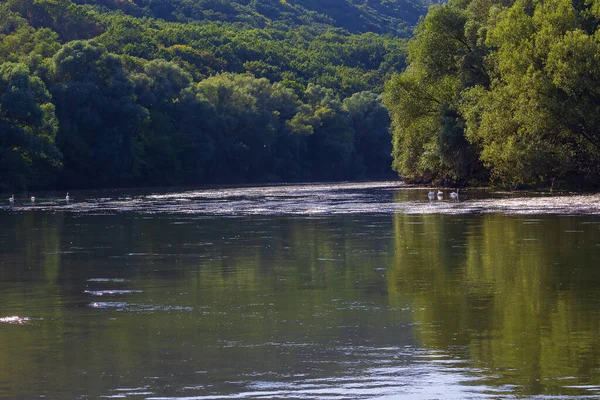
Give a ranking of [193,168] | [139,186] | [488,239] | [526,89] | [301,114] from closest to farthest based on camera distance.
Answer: [488,239] < [526,89] < [139,186] < [193,168] < [301,114]

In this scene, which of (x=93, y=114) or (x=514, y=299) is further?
(x=93, y=114)

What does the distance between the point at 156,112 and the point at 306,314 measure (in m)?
90.2

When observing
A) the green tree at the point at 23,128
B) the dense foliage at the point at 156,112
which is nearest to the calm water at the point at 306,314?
the green tree at the point at 23,128

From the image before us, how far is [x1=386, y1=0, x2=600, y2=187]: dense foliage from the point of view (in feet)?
167

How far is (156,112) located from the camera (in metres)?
104

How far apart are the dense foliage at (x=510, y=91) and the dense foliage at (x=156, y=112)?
32.2m

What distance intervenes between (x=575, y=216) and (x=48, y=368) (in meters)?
26.6

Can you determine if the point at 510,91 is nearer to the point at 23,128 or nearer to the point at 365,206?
the point at 365,206

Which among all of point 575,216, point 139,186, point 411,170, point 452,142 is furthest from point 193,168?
point 575,216

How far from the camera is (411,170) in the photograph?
233ft

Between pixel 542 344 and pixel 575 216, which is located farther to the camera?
pixel 575 216

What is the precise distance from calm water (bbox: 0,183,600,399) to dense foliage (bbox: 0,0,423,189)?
172 feet

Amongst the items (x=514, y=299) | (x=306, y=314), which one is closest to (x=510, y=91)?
(x=514, y=299)

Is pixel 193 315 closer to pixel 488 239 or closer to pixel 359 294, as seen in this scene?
pixel 359 294
